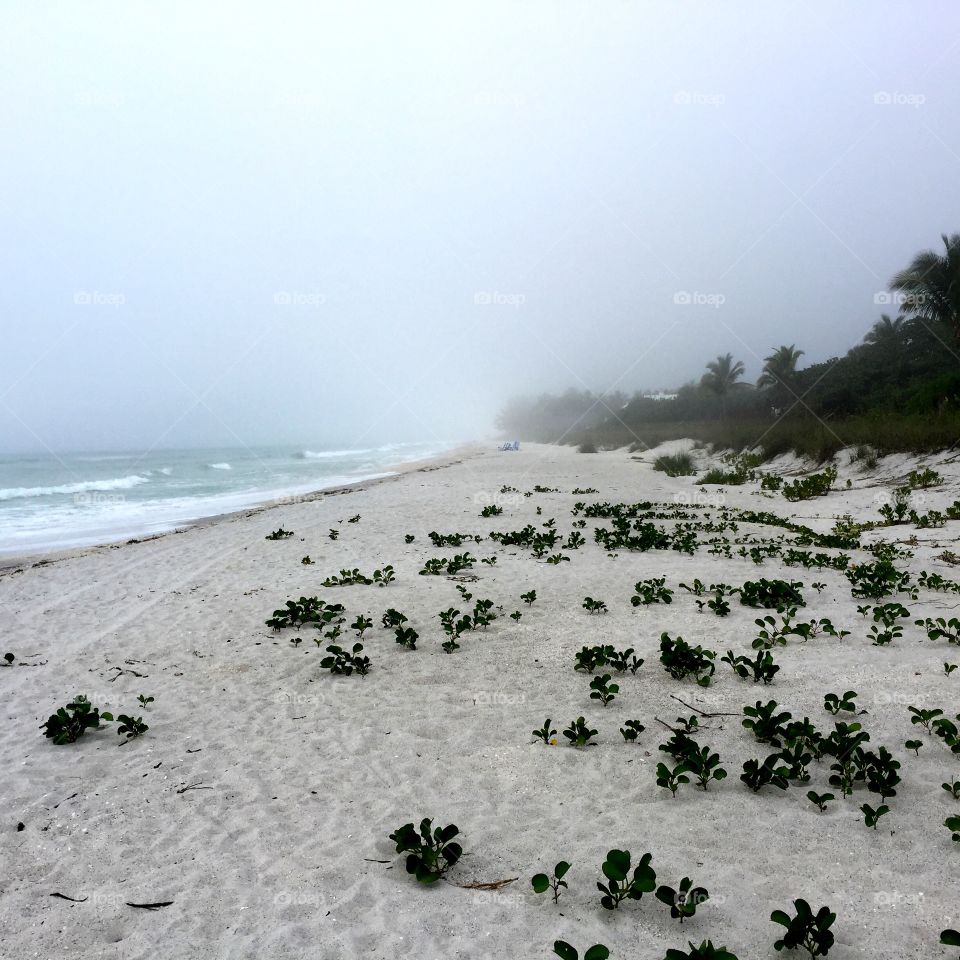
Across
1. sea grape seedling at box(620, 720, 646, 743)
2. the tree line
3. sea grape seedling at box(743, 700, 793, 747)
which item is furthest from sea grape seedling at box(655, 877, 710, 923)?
the tree line

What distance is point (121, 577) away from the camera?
37.2ft

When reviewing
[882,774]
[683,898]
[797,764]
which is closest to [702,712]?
[797,764]

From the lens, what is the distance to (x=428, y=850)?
336 centimetres

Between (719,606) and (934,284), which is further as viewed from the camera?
(934,284)

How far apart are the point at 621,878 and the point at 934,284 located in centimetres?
3494

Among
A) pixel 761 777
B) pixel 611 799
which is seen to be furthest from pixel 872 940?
pixel 611 799

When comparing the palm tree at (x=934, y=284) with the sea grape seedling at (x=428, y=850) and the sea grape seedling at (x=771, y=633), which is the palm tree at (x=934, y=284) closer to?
the sea grape seedling at (x=771, y=633)

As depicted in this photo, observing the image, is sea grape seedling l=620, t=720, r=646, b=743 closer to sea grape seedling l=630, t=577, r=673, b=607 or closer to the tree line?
sea grape seedling l=630, t=577, r=673, b=607

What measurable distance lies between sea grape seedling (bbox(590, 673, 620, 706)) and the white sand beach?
121mm

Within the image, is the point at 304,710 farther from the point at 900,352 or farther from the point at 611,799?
the point at 900,352

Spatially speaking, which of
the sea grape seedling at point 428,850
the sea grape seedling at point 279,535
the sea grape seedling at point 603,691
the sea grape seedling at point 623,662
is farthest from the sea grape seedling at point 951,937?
the sea grape seedling at point 279,535

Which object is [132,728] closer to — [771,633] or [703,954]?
[703,954]

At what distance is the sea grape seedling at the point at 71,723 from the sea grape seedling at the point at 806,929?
5.24 meters

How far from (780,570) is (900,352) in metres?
35.0
